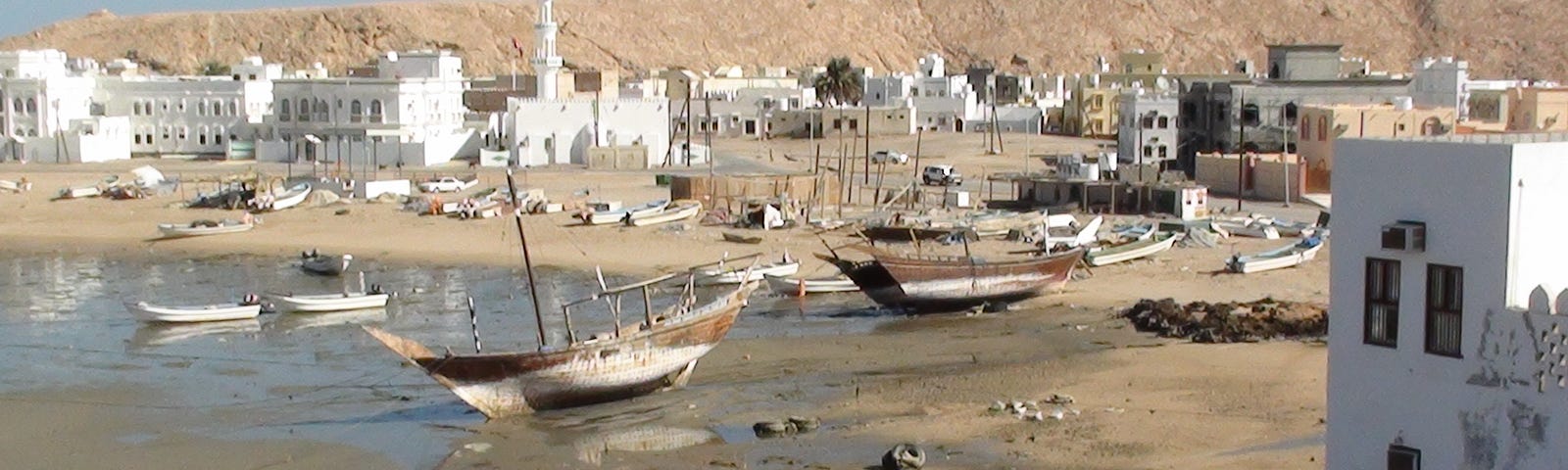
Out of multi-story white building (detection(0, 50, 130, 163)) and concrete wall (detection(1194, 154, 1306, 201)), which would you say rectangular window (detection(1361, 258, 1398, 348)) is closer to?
concrete wall (detection(1194, 154, 1306, 201))

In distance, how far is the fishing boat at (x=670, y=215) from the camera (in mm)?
49688

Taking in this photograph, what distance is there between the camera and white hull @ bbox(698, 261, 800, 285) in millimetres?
40312

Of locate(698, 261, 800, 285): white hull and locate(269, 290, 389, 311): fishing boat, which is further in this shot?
locate(698, 261, 800, 285): white hull

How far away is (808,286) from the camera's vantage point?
3894 cm

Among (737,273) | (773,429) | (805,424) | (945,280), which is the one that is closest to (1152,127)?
(737,273)

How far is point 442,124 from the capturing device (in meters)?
72.9

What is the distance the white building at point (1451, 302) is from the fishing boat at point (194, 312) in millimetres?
25166

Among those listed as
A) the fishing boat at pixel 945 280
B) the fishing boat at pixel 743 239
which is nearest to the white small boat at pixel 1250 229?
the fishing boat at pixel 945 280

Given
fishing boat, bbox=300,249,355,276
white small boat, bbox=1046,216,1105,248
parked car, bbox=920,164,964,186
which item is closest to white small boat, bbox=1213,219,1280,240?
white small boat, bbox=1046,216,1105,248

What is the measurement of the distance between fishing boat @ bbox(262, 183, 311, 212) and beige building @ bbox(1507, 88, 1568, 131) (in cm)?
3027

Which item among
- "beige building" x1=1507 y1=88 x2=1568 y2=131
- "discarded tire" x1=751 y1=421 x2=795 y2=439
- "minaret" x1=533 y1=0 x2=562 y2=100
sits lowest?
"discarded tire" x1=751 y1=421 x2=795 y2=439

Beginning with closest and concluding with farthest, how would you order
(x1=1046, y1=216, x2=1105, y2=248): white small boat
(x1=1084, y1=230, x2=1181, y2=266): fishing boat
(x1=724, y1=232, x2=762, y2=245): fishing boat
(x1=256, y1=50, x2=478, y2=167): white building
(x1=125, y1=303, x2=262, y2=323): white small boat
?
(x1=125, y1=303, x2=262, y2=323): white small boat → (x1=1084, y1=230, x2=1181, y2=266): fishing boat → (x1=1046, y1=216, x2=1105, y2=248): white small boat → (x1=724, y1=232, x2=762, y2=245): fishing boat → (x1=256, y1=50, x2=478, y2=167): white building

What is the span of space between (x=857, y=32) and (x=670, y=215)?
10402cm

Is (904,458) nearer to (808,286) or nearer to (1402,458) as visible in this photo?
(1402,458)
